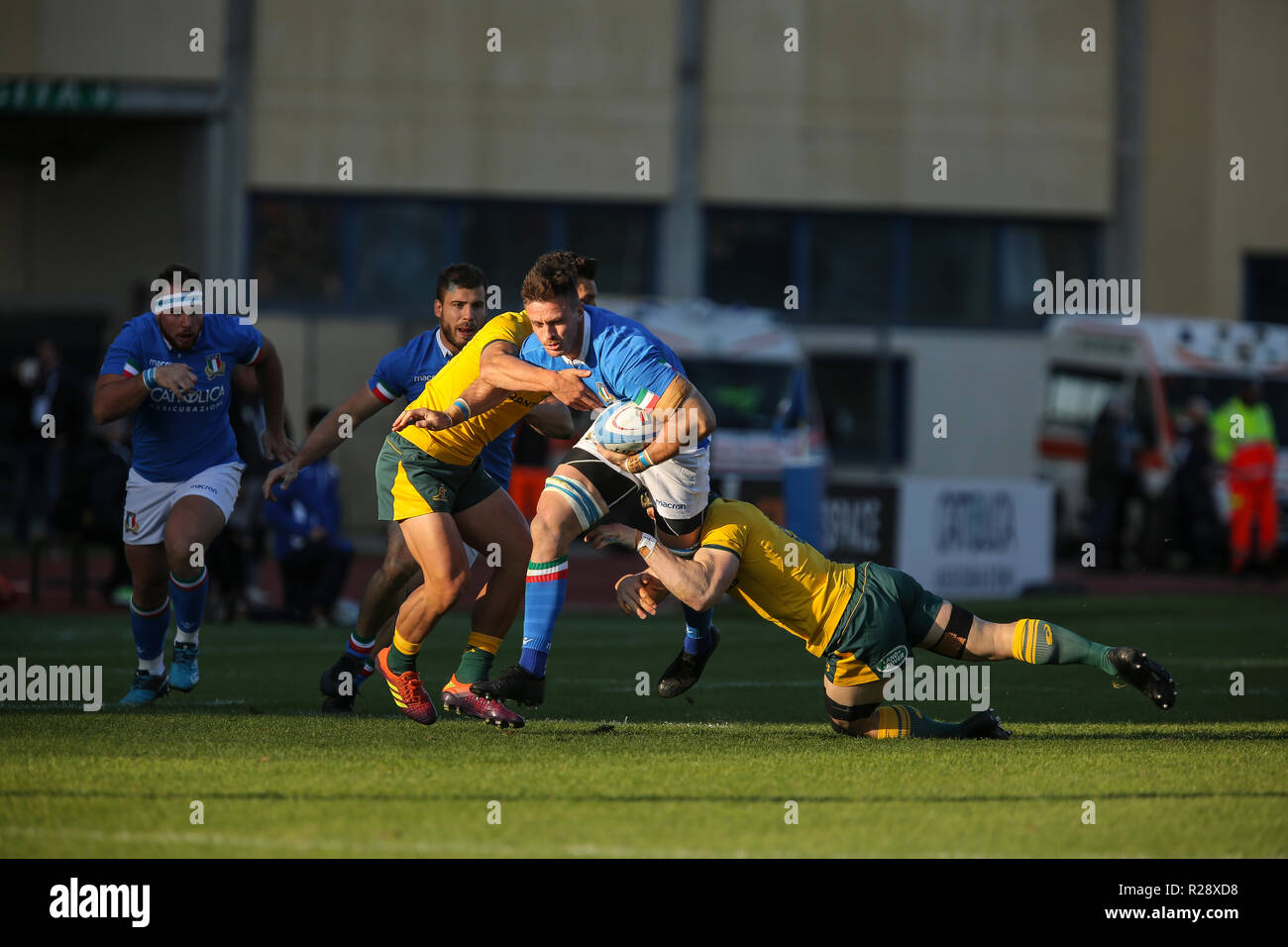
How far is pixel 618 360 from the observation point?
24.7 feet

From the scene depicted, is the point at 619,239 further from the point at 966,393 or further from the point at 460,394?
the point at 460,394

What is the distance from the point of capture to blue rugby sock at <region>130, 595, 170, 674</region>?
29.3ft

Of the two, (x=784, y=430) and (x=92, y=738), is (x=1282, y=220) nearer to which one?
(x=784, y=430)

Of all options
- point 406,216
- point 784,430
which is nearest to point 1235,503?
point 784,430

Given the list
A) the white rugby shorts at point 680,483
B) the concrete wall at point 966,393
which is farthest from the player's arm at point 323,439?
the concrete wall at point 966,393

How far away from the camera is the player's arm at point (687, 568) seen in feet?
24.6

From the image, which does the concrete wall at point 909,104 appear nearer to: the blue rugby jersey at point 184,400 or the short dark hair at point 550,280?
the blue rugby jersey at point 184,400

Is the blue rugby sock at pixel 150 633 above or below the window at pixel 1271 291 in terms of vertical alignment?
below

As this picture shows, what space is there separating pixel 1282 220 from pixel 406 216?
572 inches

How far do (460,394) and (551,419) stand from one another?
60cm

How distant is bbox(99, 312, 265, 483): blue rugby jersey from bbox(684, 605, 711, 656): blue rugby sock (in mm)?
2722

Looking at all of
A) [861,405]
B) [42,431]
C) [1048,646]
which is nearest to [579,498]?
[1048,646]

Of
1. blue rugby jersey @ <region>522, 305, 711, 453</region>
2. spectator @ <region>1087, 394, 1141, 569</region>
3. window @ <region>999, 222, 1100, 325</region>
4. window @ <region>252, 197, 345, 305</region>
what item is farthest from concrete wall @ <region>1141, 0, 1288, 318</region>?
blue rugby jersey @ <region>522, 305, 711, 453</region>

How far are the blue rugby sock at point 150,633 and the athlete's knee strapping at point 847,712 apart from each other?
11.2ft
